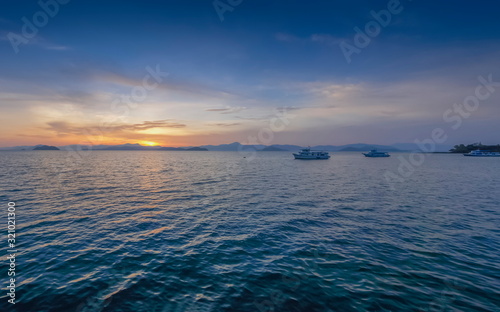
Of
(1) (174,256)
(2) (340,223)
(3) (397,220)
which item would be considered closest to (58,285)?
(1) (174,256)

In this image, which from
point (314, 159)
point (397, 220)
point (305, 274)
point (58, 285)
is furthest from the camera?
point (314, 159)

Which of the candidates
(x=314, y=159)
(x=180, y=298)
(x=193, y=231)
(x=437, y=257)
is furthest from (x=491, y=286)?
(x=314, y=159)

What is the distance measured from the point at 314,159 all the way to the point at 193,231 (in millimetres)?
144650

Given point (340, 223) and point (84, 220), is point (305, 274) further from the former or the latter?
point (84, 220)

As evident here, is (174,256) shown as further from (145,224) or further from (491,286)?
(491,286)

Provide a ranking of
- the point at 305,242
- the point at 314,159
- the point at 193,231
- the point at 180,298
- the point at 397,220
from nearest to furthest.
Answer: the point at 180,298 < the point at 305,242 < the point at 193,231 < the point at 397,220 < the point at 314,159

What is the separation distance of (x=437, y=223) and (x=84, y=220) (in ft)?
118

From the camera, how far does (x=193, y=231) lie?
1948 cm

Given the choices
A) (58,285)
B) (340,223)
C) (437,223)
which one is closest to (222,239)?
(58,285)

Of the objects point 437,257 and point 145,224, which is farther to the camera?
point 145,224

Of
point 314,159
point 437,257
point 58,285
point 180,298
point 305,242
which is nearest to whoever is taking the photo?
point 180,298

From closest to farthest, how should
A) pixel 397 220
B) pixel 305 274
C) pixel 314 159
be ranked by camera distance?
pixel 305 274 → pixel 397 220 → pixel 314 159

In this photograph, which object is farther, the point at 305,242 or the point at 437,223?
the point at 437,223

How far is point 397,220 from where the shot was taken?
74.7 ft
